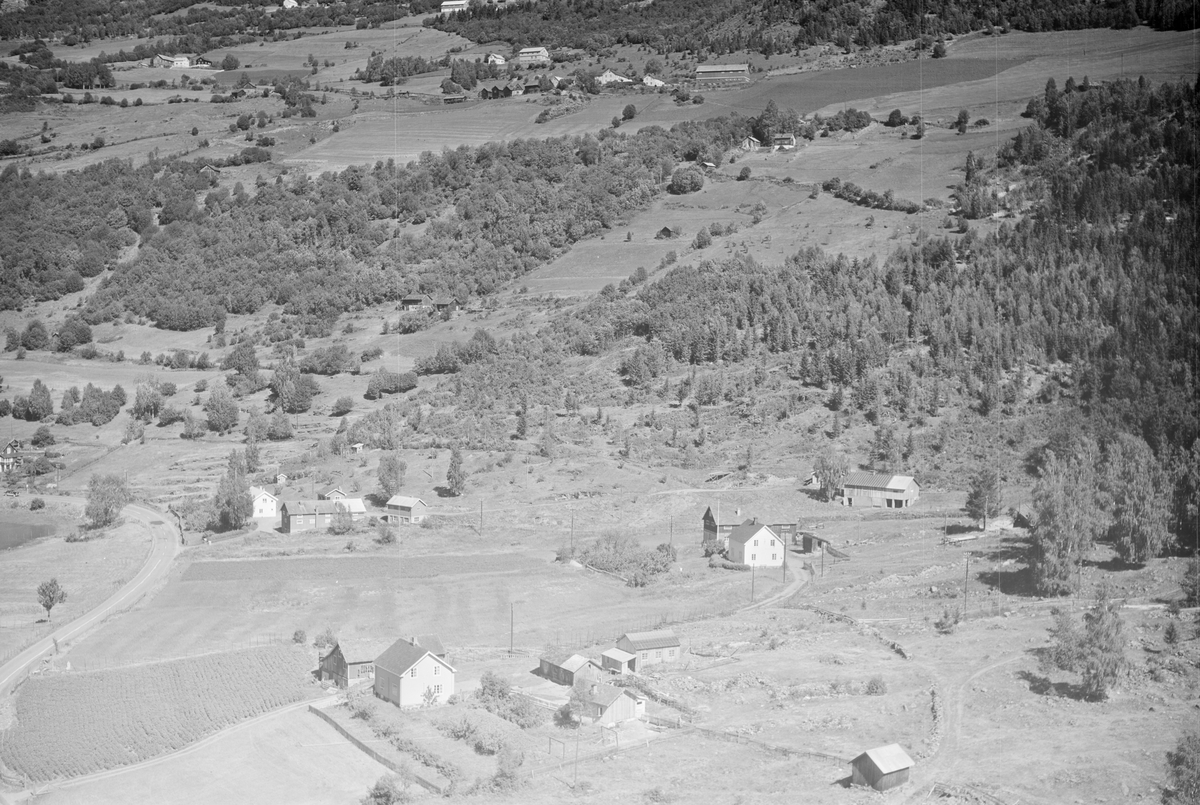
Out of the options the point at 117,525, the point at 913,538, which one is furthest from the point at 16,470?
the point at 913,538

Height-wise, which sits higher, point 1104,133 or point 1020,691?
point 1104,133

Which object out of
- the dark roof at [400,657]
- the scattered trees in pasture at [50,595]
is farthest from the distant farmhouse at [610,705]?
the scattered trees in pasture at [50,595]

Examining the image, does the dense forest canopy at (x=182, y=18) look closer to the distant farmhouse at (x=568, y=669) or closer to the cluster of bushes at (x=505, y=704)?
the distant farmhouse at (x=568, y=669)

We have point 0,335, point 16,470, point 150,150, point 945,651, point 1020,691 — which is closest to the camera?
point 1020,691

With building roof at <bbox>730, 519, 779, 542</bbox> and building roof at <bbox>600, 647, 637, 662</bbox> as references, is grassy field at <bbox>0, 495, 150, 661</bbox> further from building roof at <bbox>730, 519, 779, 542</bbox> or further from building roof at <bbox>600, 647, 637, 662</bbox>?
building roof at <bbox>730, 519, 779, 542</bbox>

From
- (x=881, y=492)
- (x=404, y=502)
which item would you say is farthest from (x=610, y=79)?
(x=404, y=502)

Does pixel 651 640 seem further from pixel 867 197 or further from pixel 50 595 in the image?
pixel 867 197

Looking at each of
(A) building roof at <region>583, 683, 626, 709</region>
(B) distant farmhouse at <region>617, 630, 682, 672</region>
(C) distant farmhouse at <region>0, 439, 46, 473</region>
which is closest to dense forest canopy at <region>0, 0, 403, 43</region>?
(C) distant farmhouse at <region>0, 439, 46, 473</region>

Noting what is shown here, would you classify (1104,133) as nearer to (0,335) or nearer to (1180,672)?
(1180,672)
